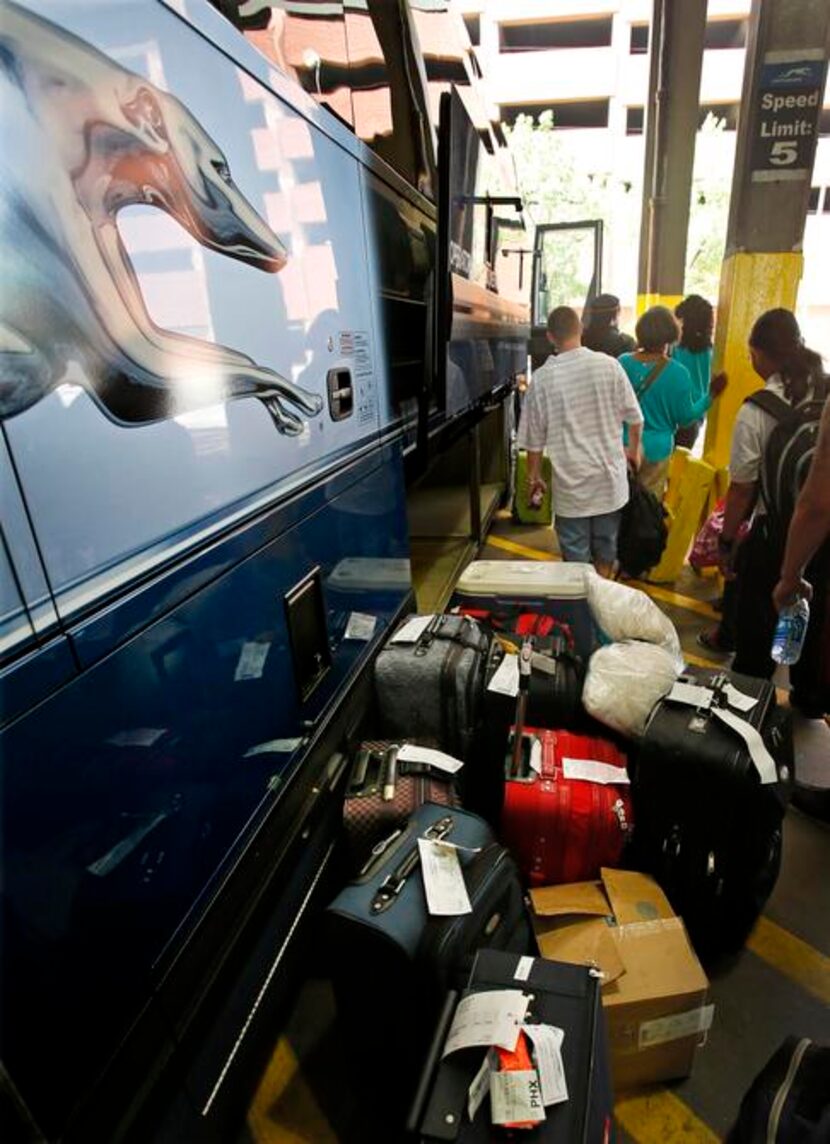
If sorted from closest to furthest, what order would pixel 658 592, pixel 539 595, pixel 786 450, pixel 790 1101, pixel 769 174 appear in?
pixel 790 1101
pixel 786 450
pixel 539 595
pixel 658 592
pixel 769 174

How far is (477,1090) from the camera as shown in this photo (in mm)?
1058

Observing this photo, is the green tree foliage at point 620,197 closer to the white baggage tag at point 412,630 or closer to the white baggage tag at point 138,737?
the white baggage tag at point 412,630

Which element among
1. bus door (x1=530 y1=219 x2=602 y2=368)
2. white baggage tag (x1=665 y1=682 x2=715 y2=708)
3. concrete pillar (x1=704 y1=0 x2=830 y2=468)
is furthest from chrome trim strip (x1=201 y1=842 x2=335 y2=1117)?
bus door (x1=530 y1=219 x2=602 y2=368)

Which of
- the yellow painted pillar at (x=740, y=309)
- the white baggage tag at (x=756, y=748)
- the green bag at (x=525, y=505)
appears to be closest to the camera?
the white baggage tag at (x=756, y=748)

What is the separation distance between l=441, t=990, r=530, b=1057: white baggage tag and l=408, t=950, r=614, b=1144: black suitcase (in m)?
0.03

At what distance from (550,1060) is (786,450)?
2363 millimetres

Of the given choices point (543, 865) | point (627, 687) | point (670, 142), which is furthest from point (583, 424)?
point (670, 142)

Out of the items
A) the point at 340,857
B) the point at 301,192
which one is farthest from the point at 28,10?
the point at 340,857

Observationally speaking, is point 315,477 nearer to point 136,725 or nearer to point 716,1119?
point 136,725

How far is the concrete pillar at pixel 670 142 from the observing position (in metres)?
6.79

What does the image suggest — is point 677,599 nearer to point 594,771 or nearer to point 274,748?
point 594,771

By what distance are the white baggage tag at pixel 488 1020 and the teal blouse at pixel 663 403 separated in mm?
3765

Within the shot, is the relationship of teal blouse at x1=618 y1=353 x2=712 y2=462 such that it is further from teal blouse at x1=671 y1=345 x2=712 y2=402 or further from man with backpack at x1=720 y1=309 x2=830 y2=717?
man with backpack at x1=720 y1=309 x2=830 y2=717

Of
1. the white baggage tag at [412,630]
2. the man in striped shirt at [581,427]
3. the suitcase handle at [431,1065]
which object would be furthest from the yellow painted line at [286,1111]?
the man in striped shirt at [581,427]
